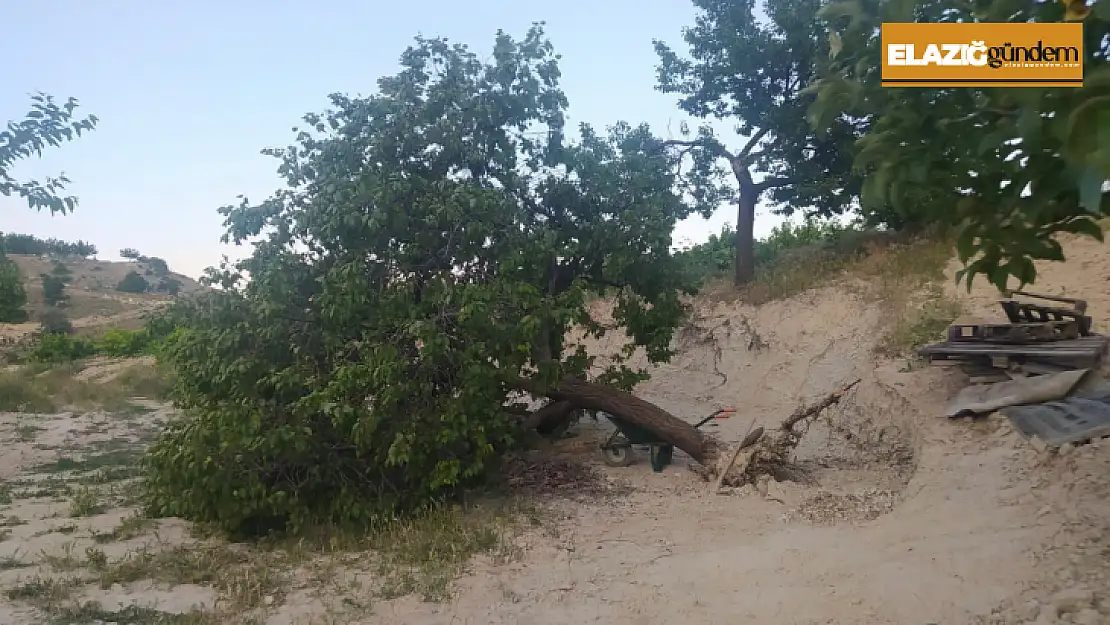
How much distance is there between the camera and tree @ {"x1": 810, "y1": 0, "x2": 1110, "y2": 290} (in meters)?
1.97

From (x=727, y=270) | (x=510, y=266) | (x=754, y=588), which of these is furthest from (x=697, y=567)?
(x=727, y=270)

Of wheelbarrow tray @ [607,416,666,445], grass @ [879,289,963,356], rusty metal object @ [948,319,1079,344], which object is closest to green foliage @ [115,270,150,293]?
wheelbarrow tray @ [607,416,666,445]

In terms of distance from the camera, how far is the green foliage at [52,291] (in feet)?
114

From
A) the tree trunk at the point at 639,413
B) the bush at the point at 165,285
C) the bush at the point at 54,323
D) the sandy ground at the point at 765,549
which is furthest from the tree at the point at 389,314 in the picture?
the bush at the point at 165,285

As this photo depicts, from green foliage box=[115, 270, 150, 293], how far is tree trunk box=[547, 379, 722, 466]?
43876 mm

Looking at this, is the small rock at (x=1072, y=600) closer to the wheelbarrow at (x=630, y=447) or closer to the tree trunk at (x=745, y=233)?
the wheelbarrow at (x=630, y=447)

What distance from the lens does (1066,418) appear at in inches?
208

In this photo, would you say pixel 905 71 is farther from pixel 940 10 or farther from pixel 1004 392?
pixel 1004 392

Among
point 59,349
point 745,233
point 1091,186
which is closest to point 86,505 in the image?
point 1091,186

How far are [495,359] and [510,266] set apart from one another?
857mm

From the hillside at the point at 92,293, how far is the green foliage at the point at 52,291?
33 centimetres

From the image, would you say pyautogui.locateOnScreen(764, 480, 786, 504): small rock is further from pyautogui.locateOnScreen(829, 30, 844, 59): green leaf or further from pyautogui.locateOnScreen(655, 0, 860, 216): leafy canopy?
pyautogui.locateOnScreen(655, 0, 860, 216): leafy canopy

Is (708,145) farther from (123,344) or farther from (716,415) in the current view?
(123,344)

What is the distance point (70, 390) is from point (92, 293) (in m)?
28.2
